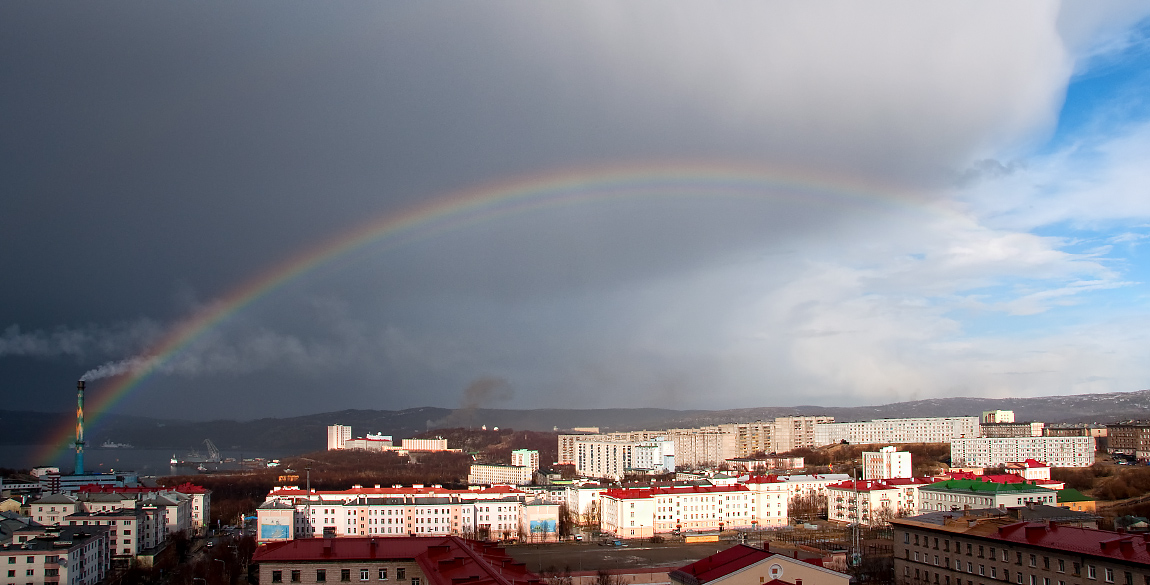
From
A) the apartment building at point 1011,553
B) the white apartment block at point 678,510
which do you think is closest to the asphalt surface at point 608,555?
the white apartment block at point 678,510

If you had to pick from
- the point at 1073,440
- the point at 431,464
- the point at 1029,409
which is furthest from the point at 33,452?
the point at 1029,409

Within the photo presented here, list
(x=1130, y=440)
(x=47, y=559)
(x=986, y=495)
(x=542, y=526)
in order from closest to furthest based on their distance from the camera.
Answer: (x=47, y=559) < (x=986, y=495) < (x=542, y=526) < (x=1130, y=440)

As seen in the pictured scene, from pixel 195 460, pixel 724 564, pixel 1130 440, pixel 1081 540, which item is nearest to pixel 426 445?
pixel 195 460

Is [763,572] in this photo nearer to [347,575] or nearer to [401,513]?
[347,575]

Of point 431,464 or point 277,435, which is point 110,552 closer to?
point 431,464

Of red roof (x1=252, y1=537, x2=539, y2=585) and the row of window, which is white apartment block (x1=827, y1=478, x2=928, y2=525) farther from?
the row of window

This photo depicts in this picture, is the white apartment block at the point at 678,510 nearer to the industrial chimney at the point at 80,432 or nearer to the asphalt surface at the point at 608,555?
the asphalt surface at the point at 608,555
